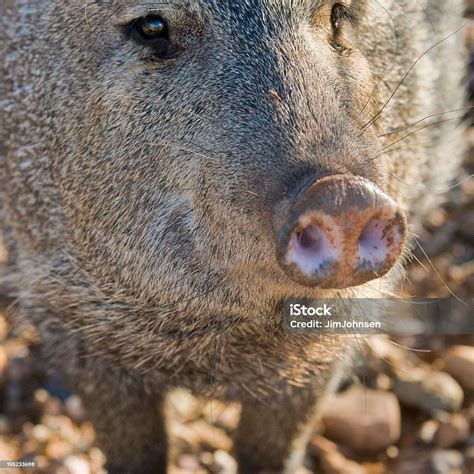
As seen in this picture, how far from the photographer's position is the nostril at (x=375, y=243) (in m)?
1.69

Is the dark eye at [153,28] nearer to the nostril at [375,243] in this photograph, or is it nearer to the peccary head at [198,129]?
the peccary head at [198,129]

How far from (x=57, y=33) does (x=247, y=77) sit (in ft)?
2.25

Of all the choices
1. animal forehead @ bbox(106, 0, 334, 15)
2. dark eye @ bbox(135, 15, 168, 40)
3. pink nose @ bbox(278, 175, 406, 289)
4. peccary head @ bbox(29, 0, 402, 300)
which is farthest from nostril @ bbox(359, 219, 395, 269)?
dark eye @ bbox(135, 15, 168, 40)

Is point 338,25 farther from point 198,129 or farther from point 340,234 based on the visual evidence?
point 340,234

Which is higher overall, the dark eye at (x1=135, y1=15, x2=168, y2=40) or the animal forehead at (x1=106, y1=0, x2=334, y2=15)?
the animal forehead at (x1=106, y1=0, x2=334, y2=15)

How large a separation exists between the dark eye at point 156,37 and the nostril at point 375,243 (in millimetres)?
695

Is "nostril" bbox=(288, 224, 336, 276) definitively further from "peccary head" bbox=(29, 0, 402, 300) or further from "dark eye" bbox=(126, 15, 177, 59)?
"dark eye" bbox=(126, 15, 177, 59)

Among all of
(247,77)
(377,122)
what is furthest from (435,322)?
(247,77)

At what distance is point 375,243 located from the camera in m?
1.71

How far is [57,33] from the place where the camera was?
235cm

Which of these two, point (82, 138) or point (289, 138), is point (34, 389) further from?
point (289, 138)

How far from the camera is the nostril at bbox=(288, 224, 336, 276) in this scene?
5.42 ft

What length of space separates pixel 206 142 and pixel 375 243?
484 mm

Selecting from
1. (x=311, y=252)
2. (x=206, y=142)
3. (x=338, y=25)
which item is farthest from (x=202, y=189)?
(x=338, y=25)
